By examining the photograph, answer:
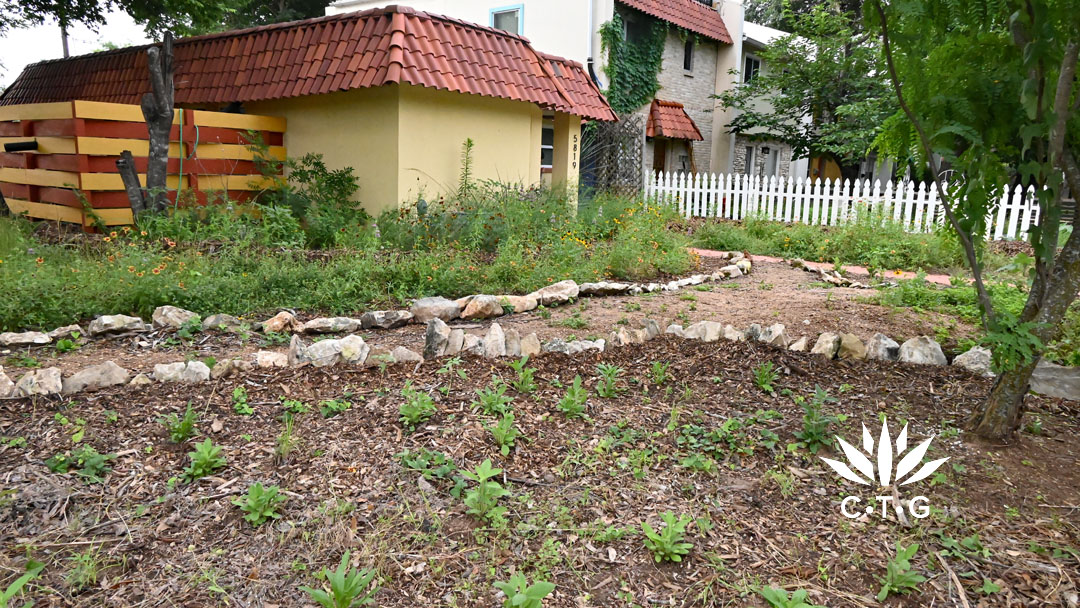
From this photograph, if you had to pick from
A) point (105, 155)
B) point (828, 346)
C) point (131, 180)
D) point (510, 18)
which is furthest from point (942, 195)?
point (510, 18)

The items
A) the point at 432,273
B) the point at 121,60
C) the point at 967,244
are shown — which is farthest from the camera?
the point at 121,60

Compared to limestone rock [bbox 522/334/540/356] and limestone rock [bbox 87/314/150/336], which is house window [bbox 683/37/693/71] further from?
limestone rock [bbox 87/314/150/336]

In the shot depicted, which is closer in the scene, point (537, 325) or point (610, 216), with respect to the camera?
point (537, 325)

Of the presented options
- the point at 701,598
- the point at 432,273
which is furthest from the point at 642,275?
the point at 701,598

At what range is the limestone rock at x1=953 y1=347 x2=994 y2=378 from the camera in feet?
13.0

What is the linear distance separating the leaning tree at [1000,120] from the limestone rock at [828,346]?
3.63 ft

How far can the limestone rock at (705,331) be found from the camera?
180 inches

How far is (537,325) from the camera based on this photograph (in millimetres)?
5289

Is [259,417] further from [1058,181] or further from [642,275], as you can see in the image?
[642,275]

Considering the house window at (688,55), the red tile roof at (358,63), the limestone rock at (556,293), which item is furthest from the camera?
the house window at (688,55)

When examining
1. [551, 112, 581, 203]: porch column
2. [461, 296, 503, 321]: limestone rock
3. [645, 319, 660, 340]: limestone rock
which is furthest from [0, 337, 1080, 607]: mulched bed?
[551, 112, 581, 203]: porch column

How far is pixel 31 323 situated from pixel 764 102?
20441 mm

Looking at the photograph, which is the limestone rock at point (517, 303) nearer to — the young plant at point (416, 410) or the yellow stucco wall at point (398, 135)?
the young plant at point (416, 410)

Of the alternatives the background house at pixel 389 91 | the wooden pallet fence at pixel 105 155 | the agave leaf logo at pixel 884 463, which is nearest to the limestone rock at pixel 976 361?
the agave leaf logo at pixel 884 463
